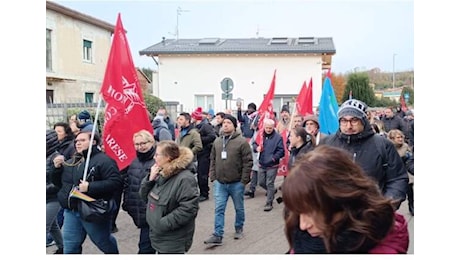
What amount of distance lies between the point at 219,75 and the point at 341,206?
92.3 feet

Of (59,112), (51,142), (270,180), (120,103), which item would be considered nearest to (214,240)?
(120,103)

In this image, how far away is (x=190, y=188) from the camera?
4.18 meters

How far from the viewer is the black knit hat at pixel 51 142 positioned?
527 centimetres

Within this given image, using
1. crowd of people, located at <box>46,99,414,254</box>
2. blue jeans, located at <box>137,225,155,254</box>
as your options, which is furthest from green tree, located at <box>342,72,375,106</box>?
blue jeans, located at <box>137,225,155,254</box>

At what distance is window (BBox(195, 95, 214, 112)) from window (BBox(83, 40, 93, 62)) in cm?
689

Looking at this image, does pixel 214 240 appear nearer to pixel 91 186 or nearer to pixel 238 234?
pixel 238 234

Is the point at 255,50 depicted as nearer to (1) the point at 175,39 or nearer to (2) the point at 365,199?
(1) the point at 175,39

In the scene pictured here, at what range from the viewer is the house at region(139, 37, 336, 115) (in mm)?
28984

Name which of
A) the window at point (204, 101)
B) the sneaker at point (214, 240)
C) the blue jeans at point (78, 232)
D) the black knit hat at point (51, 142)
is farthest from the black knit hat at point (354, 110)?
the window at point (204, 101)

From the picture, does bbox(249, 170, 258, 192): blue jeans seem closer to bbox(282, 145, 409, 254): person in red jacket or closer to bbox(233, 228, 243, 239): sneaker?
bbox(233, 228, 243, 239): sneaker

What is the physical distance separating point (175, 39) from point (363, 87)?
17392 millimetres

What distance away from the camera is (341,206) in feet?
5.68

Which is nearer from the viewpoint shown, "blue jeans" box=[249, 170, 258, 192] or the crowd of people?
the crowd of people

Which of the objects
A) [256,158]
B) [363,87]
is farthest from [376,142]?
[363,87]
